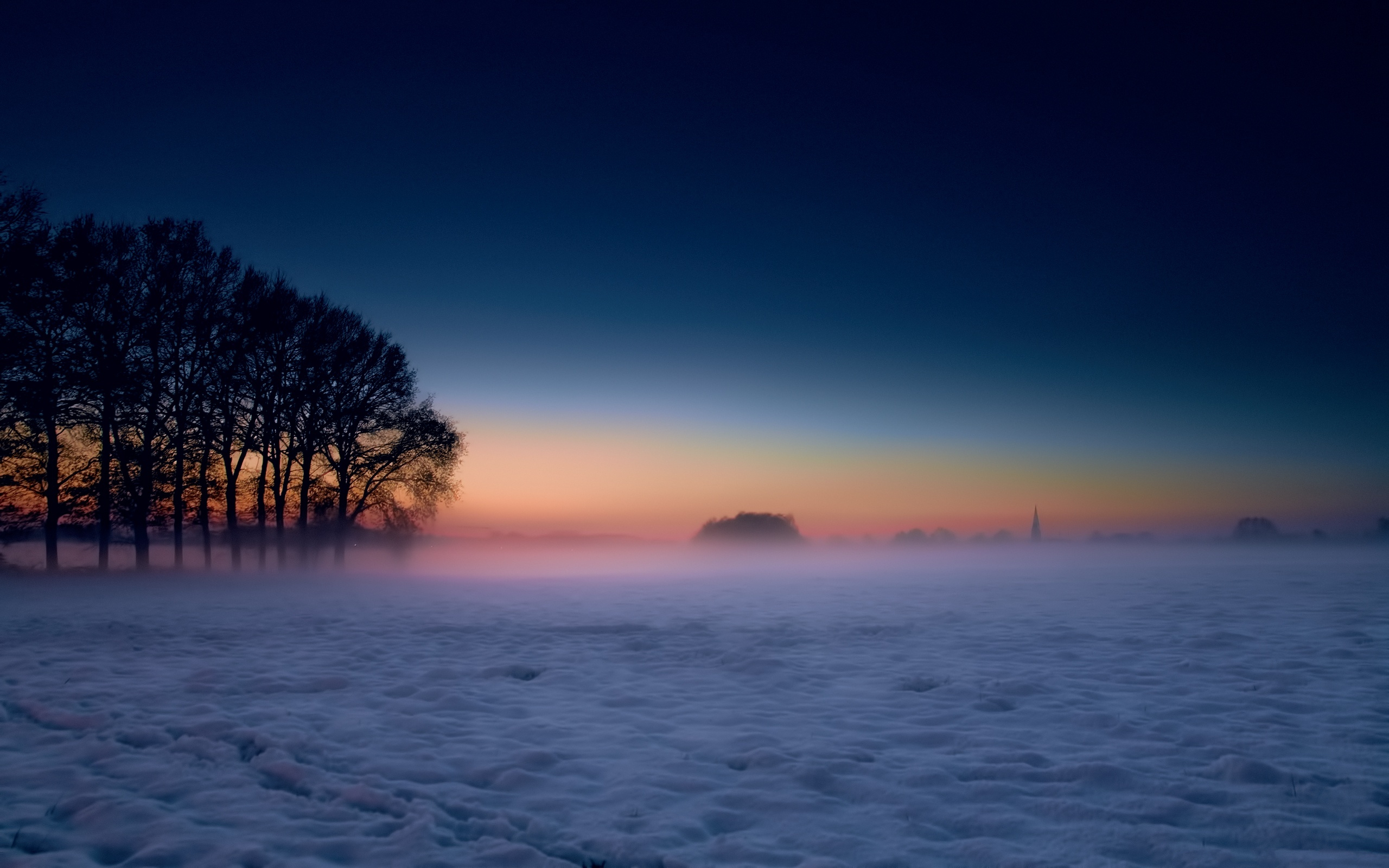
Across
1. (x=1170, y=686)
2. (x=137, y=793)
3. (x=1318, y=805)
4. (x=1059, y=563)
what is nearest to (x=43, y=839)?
(x=137, y=793)

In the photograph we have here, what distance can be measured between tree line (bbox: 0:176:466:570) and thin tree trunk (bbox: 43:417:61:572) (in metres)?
0.06

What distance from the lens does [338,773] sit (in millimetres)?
5715

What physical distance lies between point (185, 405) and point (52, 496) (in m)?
5.18

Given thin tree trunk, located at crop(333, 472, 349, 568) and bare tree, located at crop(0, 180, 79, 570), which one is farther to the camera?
thin tree trunk, located at crop(333, 472, 349, 568)

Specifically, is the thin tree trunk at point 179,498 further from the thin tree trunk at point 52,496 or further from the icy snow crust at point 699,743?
the icy snow crust at point 699,743

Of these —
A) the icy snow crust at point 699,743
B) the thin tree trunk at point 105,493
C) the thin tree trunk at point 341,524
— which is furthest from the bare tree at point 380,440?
the icy snow crust at point 699,743

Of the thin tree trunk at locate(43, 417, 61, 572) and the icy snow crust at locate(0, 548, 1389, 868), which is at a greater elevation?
the thin tree trunk at locate(43, 417, 61, 572)

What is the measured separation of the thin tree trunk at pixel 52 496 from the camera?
79.7 ft

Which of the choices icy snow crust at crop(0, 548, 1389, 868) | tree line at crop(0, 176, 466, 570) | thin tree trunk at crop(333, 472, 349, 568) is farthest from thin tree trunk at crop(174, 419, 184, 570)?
icy snow crust at crop(0, 548, 1389, 868)

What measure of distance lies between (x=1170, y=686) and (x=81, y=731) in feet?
40.0

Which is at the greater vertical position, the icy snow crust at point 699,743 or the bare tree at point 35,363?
the bare tree at point 35,363

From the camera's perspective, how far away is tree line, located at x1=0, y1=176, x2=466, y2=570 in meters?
23.7

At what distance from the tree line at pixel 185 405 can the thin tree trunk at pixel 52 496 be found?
0.19ft

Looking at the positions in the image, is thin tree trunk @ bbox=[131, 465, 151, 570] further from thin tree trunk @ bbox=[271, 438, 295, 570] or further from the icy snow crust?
the icy snow crust
